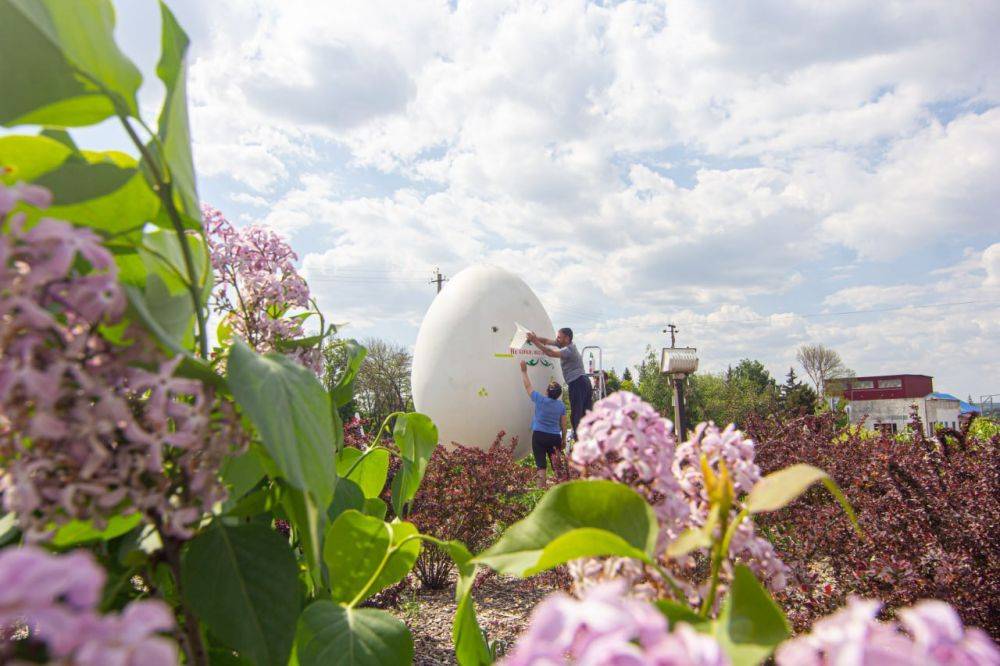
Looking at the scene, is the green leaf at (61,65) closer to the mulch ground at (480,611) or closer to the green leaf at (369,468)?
the green leaf at (369,468)

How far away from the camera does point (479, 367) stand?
1049 centimetres

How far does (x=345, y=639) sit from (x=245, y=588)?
0.16 metres

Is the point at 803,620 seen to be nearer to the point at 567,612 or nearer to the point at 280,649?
the point at 280,649

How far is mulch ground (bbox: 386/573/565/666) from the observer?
336 centimetres

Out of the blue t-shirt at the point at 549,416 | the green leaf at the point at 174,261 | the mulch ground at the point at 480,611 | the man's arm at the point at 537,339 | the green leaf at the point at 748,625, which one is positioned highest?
the man's arm at the point at 537,339

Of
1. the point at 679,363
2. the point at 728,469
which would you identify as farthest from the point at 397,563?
the point at 679,363

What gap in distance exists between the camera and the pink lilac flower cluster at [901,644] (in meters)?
0.32

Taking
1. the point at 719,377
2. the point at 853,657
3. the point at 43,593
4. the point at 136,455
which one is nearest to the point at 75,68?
the point at 136,455

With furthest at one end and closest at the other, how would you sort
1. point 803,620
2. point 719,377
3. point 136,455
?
point 719,377 < point 803,620 < point 136,455

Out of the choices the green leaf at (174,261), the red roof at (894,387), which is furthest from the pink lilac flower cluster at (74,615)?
the red roof at (894,387)

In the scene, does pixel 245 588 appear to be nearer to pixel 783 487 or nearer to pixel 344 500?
pixel 344 500

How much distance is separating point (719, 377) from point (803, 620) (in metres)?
49.1

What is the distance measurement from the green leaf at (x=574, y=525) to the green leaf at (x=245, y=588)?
269 millimetres

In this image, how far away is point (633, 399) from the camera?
0.84 m
